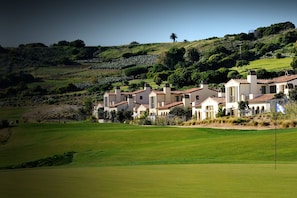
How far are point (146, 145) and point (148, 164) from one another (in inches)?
613

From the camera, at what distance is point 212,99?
6016cm

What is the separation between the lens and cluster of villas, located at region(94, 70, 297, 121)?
55500 millimetres

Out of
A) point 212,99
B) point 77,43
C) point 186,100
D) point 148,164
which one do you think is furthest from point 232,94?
point 77,43

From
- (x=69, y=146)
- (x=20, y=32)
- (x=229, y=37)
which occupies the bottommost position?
(x=69, y=146)

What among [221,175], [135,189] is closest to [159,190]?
[135,189]

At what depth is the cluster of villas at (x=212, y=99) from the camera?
5550 cm

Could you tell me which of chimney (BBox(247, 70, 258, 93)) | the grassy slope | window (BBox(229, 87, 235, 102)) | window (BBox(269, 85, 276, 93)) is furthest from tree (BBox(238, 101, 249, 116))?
the grassy slope

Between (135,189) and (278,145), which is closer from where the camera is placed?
(135,189)

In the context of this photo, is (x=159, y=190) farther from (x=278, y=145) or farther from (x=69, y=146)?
(x=69, y=146)

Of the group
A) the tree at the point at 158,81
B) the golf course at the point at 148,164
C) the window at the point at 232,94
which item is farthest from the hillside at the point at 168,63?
the window at the point at 232,94

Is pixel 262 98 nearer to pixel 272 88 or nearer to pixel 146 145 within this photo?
pixel 272 88

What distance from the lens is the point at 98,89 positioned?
93.0 meters

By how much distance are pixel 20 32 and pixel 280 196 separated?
587cm

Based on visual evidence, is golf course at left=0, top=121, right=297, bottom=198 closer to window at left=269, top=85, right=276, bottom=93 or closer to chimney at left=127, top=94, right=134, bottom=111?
window at left=269, top=85, right=276, bottom=93
